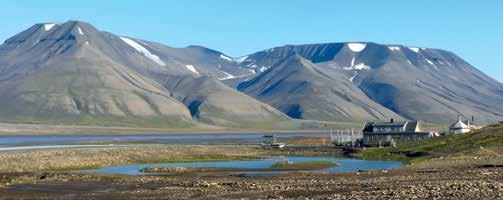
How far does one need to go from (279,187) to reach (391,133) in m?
105

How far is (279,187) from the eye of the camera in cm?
5856

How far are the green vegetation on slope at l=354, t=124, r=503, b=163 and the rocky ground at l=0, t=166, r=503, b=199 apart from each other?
29.9 metres

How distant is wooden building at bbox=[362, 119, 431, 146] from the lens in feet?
522

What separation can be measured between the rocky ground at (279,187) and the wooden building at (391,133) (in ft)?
277

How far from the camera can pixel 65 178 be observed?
76688mm

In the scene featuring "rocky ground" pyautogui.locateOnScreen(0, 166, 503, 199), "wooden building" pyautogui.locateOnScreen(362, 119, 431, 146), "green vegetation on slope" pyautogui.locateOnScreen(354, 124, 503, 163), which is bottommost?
"rocky ground" pyautogui.locateOnScreen(0, 166, 503, 199)

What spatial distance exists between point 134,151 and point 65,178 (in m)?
58.2

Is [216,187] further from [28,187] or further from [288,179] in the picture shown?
[28,187]

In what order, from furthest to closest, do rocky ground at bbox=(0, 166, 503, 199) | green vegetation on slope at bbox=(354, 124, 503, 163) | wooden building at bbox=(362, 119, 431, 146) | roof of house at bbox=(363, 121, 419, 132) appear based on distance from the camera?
roof of house at bbox=(363, 121, 419, 132) → wooden building at bbox=(362, 119, 431, 146) → green vegetation on slope at bbox=(354, 124, 503, 163) → rocky ground at bbox=(0, 166, 503, 199)

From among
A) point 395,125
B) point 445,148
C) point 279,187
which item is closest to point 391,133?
point 395,125

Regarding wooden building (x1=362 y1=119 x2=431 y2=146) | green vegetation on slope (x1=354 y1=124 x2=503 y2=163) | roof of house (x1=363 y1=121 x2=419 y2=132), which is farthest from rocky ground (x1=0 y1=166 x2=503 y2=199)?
roof of house (x1=363 y1=121 x2=419 y2=132)

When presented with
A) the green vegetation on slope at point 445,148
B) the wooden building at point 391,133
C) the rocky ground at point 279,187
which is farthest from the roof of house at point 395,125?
the rocky ground at point 279,187

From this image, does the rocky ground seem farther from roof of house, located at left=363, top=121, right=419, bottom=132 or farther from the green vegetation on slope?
roof of house, located at left=363, top=121, right=419, bottom=132

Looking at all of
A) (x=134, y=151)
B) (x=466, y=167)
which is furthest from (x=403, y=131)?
(x=466, y=167)
